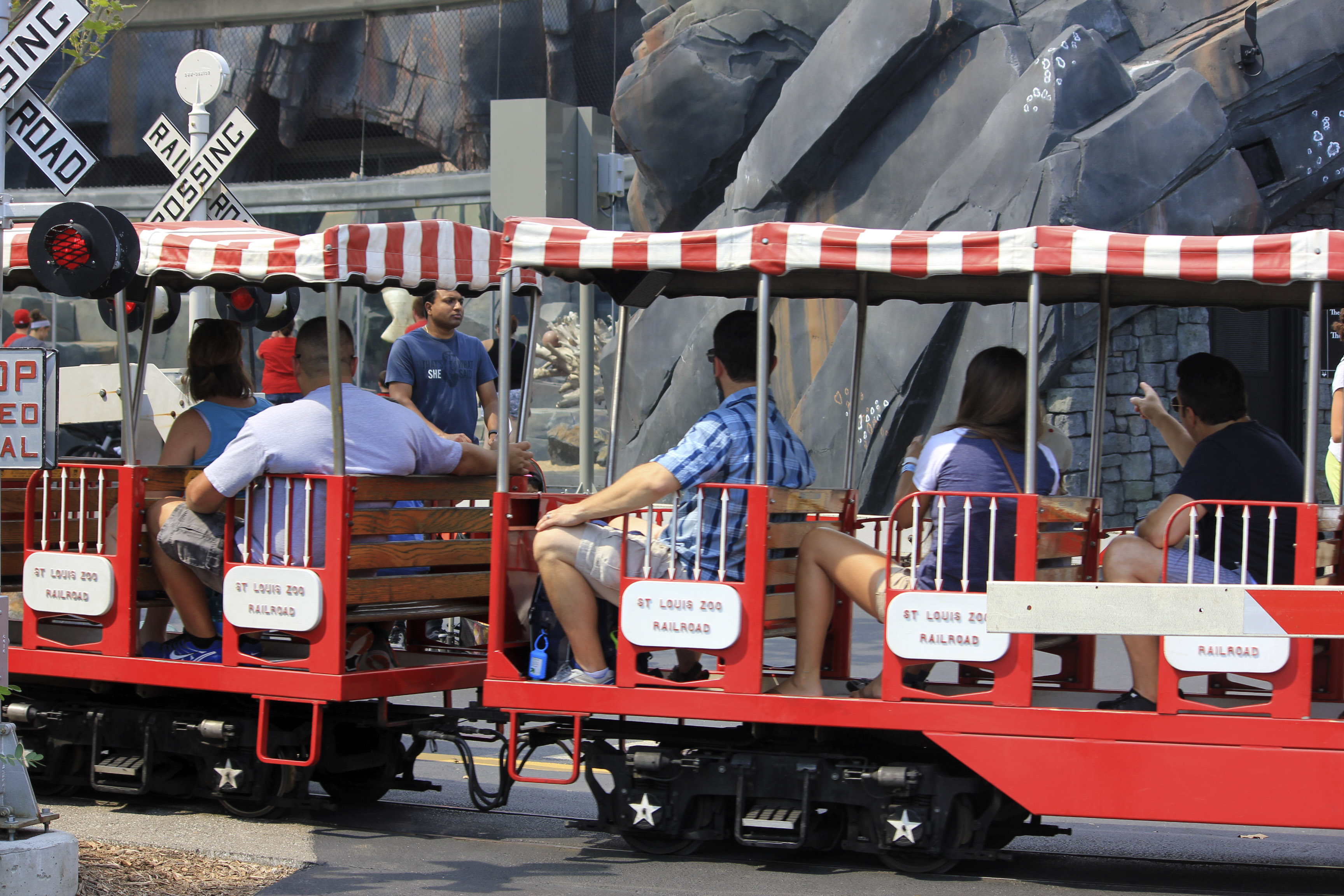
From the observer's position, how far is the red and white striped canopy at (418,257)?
5.96 meters

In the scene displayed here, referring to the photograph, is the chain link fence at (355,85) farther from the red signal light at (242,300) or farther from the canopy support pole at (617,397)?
the canopy support pole at (617,397)

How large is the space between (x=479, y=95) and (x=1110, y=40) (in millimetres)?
13519

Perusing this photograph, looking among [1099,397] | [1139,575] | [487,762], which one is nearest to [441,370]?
[487,762]

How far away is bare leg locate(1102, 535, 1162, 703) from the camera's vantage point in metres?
5.21

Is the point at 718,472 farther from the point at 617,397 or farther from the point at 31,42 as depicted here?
the point at 31,42

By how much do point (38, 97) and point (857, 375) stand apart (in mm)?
3527

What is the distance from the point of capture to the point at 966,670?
6008 mm

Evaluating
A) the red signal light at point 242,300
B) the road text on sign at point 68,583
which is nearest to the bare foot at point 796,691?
the road text on sign at point 68,583

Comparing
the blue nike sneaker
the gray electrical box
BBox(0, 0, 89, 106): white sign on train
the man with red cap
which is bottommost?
the blue nike sneaker

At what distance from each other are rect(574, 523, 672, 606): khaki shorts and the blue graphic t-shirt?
2173 millimetres

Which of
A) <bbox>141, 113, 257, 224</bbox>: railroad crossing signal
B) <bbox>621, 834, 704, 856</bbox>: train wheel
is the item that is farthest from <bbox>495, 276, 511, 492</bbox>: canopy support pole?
<bbox>141, 113, 257, 224</bbox>: railroad crossing signal

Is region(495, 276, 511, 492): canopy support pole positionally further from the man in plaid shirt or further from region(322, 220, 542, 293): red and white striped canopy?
the man in plaid shirt

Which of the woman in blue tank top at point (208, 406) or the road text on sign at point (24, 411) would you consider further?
the woman in blue tank top at point (208, 406)

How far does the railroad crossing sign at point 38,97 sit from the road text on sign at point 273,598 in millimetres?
1646
